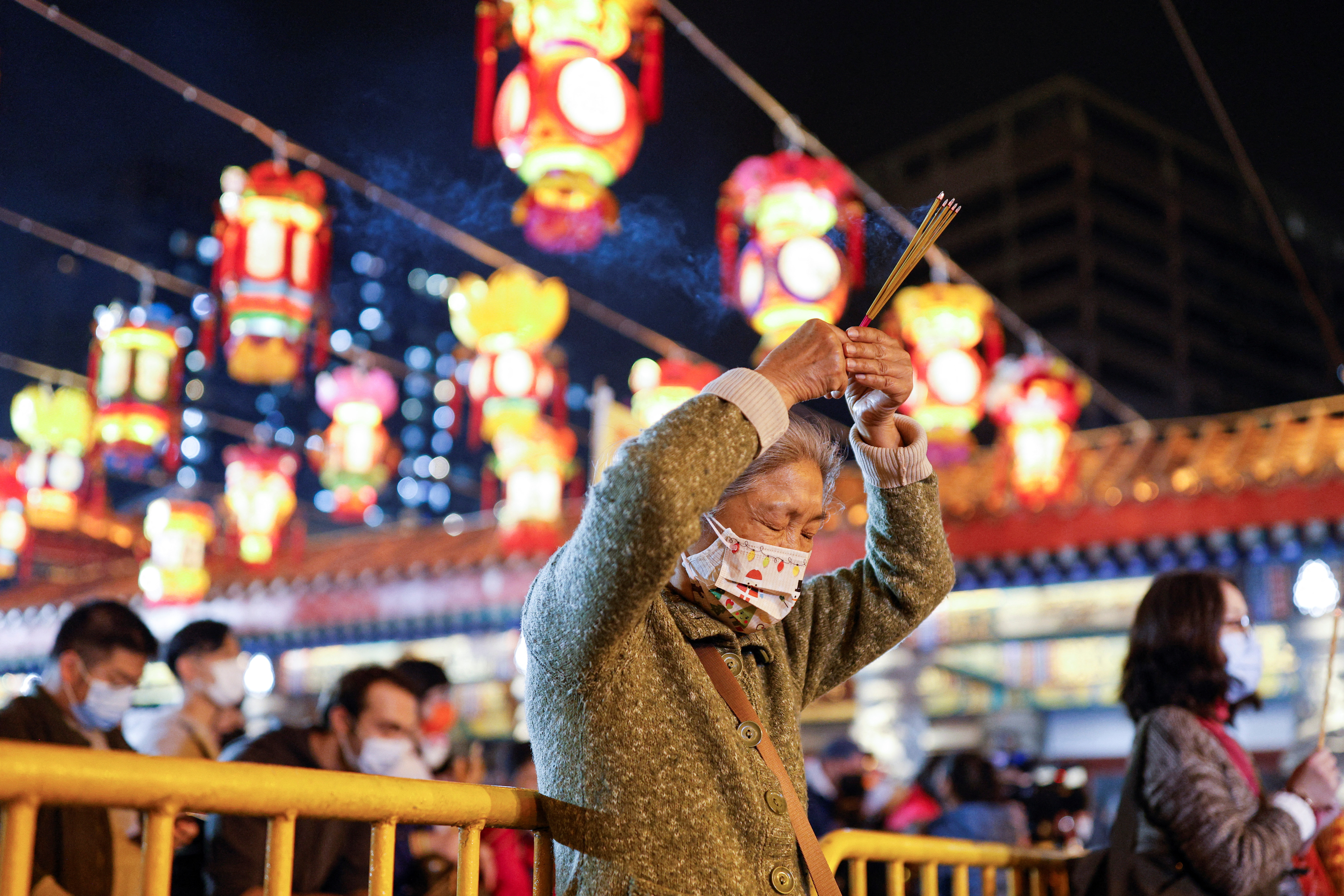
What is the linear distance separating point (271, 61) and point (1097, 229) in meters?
43.9

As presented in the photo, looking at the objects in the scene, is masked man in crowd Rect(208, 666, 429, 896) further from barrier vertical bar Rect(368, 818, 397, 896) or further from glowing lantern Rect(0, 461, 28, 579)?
glowing lantern Rect(0, 461, 28, 579)

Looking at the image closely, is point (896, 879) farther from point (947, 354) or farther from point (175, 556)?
point (175, 556)

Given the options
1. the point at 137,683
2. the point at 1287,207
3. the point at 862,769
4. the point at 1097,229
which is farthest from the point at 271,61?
the point at 1097,229

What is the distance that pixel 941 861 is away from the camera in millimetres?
2555

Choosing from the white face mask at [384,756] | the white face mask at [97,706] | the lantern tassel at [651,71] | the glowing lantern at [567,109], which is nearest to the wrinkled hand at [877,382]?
the white face mask at [384,756]

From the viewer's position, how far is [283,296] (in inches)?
279

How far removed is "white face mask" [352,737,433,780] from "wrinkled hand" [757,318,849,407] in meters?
2.13

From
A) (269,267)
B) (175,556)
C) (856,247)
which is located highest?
(269,267)

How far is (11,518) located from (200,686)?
11346 millimetres

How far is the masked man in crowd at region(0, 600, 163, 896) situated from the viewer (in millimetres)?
2645

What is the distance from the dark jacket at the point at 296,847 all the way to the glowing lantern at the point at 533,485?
772 centimetres

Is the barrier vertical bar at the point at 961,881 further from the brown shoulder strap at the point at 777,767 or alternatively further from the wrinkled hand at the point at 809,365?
the wrinkled hand at the point at 809,365

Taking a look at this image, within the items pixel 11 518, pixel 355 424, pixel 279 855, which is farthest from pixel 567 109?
pixel 11 518

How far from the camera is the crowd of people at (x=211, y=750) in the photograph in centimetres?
274
